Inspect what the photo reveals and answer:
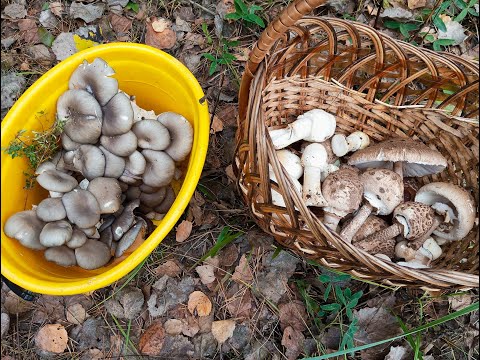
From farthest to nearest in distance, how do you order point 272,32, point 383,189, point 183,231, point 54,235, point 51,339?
1. point 183,231
2. point 51,339
3. point 383,189
4. point 54,235
5. point 272,32

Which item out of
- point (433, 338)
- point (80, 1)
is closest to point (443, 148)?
point (433, 338)

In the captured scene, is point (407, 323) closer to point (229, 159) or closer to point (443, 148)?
point (443, 148)

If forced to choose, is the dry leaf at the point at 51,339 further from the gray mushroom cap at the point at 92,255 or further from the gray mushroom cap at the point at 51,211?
the gray mushroom cap at the point at 51,211

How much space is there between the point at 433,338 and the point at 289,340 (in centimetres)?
84

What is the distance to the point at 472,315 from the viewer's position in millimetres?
2934

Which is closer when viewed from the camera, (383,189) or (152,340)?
(383,189)

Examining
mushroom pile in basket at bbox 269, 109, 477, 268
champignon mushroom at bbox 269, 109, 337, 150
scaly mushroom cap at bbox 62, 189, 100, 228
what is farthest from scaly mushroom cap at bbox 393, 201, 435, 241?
scaly mushroom cap at bbox 62, 189, 100, 228

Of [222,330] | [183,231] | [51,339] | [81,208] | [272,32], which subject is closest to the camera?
[272,32]

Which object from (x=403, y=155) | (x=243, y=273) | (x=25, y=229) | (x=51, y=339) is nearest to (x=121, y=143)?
(x=25, y=229)

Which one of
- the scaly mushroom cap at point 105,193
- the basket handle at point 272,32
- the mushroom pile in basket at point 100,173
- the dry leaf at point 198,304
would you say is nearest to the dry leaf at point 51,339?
the mushroom pile in basket at point 100,173

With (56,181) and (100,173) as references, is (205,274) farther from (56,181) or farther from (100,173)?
(56,181)

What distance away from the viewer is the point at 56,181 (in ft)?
7.78

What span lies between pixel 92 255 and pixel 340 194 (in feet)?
4.02

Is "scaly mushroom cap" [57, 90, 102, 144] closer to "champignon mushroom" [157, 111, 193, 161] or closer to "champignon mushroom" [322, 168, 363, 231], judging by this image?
"champignon mushroom" [157, 111, 193, 161]
